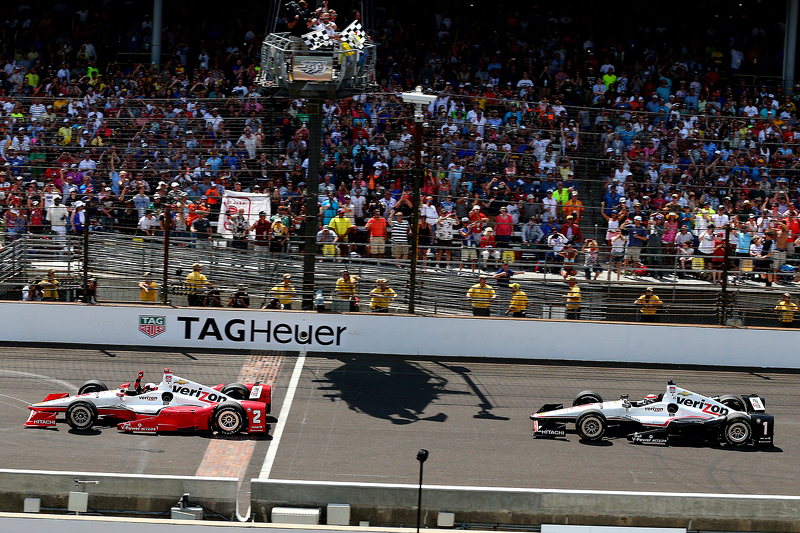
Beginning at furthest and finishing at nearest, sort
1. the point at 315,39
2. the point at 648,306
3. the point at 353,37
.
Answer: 1. the point at 648,306
2. the point at 353,37
3. the point at 315,39

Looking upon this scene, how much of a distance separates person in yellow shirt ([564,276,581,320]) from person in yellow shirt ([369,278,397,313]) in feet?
12.0

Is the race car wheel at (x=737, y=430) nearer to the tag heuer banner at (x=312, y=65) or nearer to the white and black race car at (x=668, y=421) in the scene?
the white and black race car at (x=668, y=421)

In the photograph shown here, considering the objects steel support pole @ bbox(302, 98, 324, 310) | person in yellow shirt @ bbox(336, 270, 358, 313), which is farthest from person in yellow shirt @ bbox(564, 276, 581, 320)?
steel support pole @ bbox(302, 98, 324, 310)

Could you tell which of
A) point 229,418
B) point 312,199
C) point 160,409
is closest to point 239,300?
point 312,199

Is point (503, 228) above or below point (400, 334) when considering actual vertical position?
above

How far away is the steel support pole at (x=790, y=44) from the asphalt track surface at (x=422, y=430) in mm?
15661

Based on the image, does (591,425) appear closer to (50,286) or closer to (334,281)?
(334,281)

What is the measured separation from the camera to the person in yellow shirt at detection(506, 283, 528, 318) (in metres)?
20.9

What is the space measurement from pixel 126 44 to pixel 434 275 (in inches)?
639

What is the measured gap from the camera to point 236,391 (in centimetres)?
1664

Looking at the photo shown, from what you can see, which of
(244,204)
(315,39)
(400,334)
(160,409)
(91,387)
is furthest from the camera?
(244,204)

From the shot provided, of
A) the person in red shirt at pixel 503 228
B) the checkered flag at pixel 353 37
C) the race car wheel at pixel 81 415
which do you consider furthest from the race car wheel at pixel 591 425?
the checkered flag at pixel 353 37

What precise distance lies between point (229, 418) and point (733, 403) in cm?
824

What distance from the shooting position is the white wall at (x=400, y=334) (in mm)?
20250
